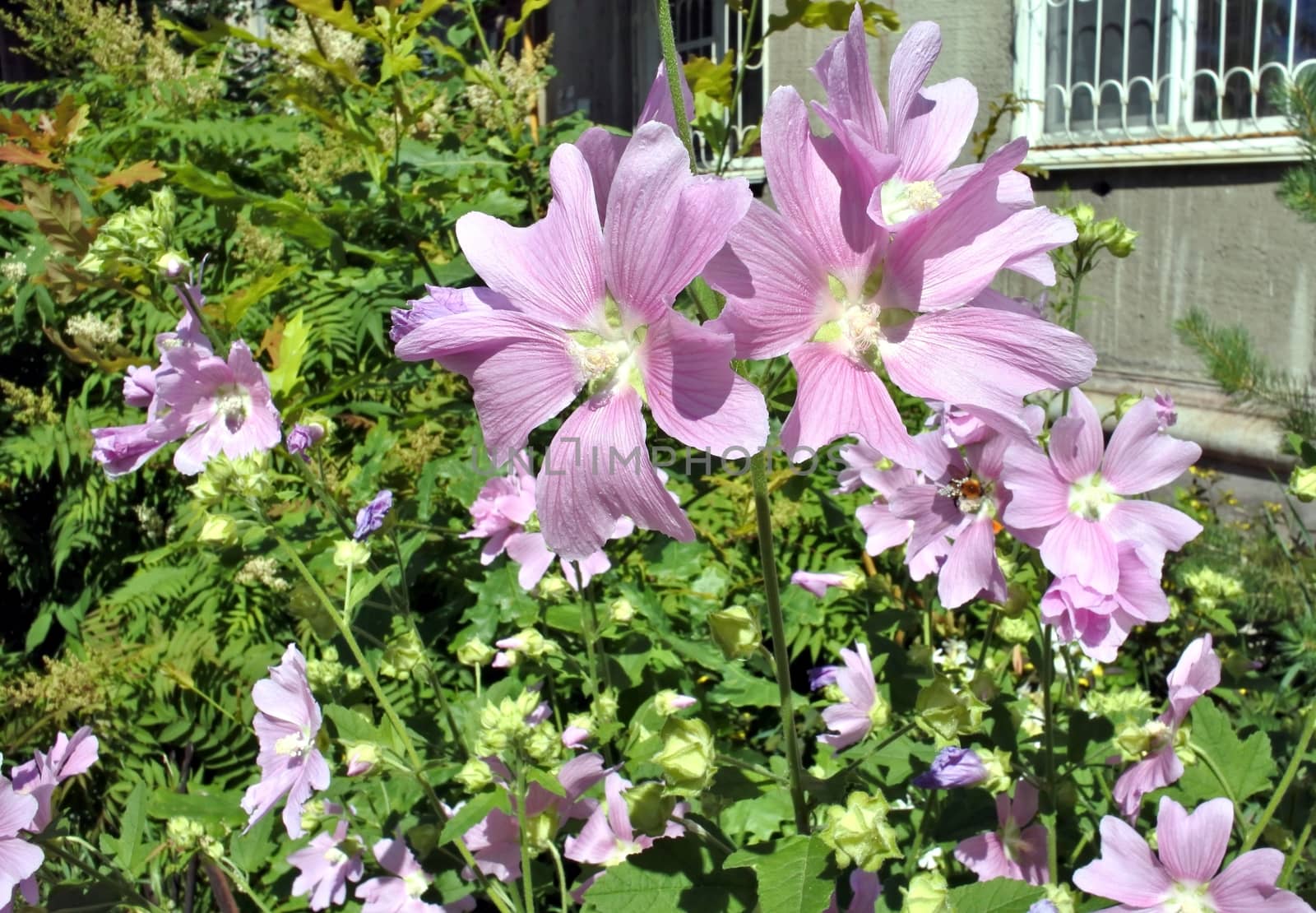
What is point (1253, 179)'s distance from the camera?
400 centimetres

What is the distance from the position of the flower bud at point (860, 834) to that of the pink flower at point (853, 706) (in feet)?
1.58

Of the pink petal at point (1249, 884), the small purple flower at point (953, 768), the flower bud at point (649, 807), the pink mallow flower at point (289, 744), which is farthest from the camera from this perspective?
the pink mallow flower at point (289, 744)

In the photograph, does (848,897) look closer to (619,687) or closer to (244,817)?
(619,687)

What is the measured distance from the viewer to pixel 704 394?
719 mm

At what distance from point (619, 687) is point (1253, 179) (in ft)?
12.0

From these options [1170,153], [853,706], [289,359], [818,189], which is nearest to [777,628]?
[818,189]

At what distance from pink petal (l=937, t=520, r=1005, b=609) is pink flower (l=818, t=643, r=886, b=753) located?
29 cm

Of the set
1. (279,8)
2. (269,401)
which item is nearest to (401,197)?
(269,401)

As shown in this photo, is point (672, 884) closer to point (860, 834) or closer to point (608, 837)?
point (860, 834)

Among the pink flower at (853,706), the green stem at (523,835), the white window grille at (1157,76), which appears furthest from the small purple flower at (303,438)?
the white window grille at (1157,76)

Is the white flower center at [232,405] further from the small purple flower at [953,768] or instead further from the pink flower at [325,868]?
the small purple flower at [953,768]

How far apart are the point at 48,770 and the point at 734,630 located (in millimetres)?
1141

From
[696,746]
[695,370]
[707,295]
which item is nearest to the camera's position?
[695,370]

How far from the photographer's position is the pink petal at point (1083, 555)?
1.20 meters
